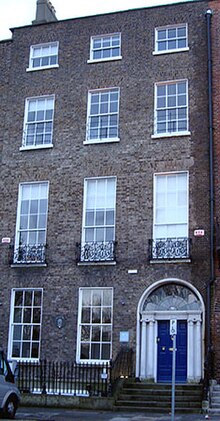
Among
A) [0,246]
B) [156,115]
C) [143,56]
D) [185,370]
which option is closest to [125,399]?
[185,370]

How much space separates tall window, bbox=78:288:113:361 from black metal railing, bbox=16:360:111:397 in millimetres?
513

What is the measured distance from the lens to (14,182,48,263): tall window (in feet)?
79.2

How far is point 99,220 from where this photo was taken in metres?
23.8

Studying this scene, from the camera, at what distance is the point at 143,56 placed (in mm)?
25141

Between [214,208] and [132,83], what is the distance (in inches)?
246

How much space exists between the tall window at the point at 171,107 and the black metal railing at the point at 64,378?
356 inches

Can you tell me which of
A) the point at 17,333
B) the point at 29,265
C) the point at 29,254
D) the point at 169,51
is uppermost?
the point at 169,51

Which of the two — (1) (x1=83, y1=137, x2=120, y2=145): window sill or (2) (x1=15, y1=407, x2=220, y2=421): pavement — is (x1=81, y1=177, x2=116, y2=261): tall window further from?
(2) (x1=15, y1=407, x2=220, y2=421): pavement

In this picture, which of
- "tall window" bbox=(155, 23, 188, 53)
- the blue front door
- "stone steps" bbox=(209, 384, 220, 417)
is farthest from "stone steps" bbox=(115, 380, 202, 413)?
"tall window" bbox=(155, 23, 188, 53)

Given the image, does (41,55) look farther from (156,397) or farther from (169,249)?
(156,397)

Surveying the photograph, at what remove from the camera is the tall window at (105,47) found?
25.8 meters

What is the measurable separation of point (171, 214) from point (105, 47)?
781 cm

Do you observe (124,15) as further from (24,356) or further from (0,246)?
(24,356)

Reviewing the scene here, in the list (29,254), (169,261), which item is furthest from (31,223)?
(169,261)
